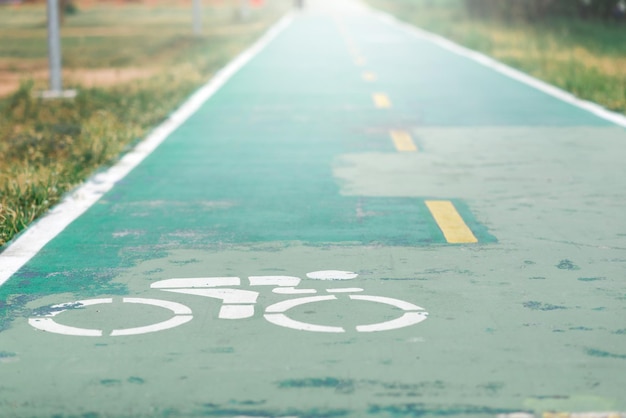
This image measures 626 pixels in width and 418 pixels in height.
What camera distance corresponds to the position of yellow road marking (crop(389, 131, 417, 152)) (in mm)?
12836

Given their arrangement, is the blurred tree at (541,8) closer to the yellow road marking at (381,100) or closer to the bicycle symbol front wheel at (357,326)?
the yellow road marking at (381,100)

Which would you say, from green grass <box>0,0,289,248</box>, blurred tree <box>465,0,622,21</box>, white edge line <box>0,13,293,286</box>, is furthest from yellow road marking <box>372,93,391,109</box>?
blurred tree <box>465,0,622,21</box>

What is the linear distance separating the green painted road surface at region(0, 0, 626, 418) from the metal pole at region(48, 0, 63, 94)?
6.03m

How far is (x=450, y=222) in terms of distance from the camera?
8.65 m

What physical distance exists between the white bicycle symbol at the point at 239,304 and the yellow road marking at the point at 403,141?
5.86m

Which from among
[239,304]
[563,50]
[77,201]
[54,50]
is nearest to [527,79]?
[563,50]

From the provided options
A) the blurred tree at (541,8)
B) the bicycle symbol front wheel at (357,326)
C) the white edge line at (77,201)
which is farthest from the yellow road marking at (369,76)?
the blurred tree at (541,8)

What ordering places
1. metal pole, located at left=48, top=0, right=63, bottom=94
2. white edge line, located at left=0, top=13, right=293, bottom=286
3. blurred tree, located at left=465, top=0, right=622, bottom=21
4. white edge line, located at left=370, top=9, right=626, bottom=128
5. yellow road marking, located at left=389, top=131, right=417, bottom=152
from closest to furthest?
1. white edge line, located at left=0, top=13, right=293, bottom=286
2. yellow road marking, located at left=389, top=131, right=417, bottom=152
3. white edge line, located at left=370, top=9, right=626, bottom=128
4. metal pole, located at left=48, top=0, right=63, bottom=94
5. blurred tree, located at left=465, top=0, right=622, bottom=21

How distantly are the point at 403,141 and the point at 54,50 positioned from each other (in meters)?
7.83

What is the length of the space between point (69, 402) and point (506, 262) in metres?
3.26

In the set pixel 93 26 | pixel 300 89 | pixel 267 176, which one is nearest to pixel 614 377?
pixel 267 176

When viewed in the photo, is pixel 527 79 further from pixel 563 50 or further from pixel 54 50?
pixel 54 50

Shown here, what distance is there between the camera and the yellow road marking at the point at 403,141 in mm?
12836

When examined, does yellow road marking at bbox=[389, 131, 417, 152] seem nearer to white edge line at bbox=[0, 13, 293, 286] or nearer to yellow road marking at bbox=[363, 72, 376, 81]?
white edge line at bbox=[0, 13, 293, 286]
